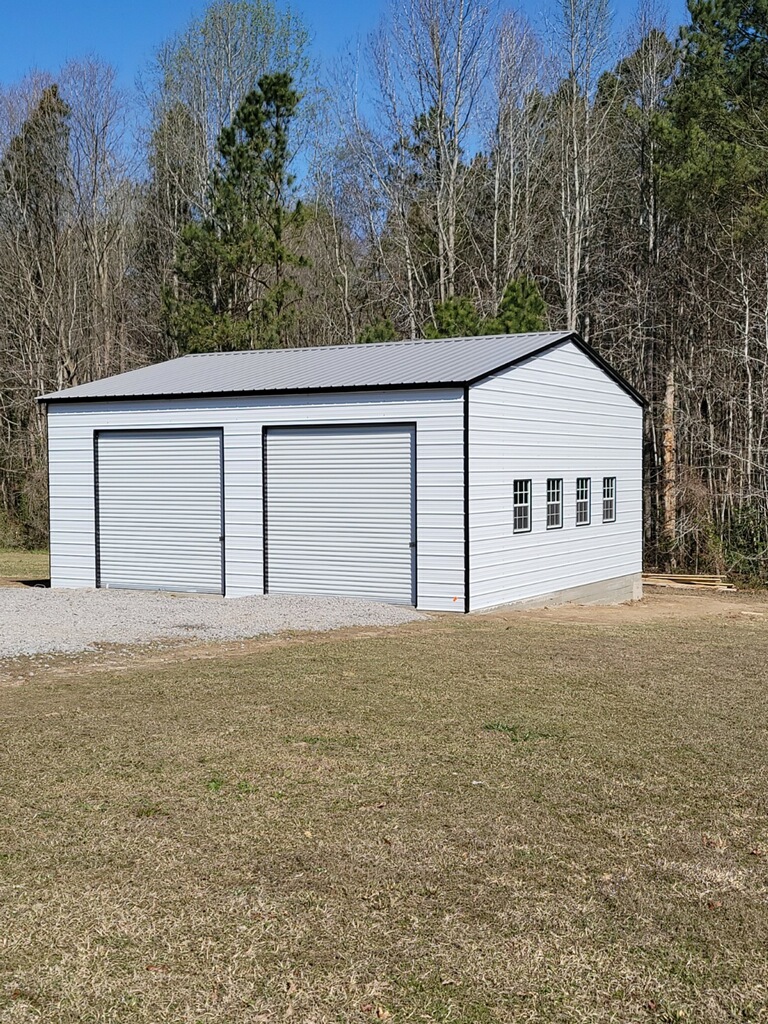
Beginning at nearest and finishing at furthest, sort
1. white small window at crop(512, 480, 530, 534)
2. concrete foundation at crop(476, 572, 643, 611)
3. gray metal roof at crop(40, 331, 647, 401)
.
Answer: gray metal roof at crop(40, 331, 647, 401) → white small window at crop(512, 480, 530, 534) → concrete foundation at crop(476, 572, 643, 611)

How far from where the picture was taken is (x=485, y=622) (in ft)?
52.7

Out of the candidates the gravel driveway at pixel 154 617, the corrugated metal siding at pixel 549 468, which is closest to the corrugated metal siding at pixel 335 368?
the corrugated metal siding at pixel 549 468

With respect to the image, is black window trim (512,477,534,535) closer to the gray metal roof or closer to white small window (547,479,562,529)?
white small window (547,479,562,529)

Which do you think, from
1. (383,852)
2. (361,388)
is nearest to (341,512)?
(361,388)

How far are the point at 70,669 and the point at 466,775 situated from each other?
232 inches

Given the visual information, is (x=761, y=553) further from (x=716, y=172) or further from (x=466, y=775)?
(x=466, y=775)

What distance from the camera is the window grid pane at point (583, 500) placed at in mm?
21156

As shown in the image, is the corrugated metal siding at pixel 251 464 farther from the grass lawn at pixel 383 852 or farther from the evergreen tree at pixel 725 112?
the evergreen tree at pixel 725 112

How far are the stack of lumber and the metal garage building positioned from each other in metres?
3.41

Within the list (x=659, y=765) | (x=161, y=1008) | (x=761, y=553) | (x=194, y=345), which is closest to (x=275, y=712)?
(x=659, y=765)

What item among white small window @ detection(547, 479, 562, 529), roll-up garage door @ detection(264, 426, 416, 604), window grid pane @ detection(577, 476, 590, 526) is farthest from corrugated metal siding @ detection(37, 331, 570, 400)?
window grid pane @ detection(577, 476, 590, 526)

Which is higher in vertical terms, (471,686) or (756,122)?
(756,122)

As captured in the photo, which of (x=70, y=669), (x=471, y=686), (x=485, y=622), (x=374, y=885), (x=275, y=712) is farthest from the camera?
(x=485, y=622)

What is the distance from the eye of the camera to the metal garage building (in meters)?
17.2
